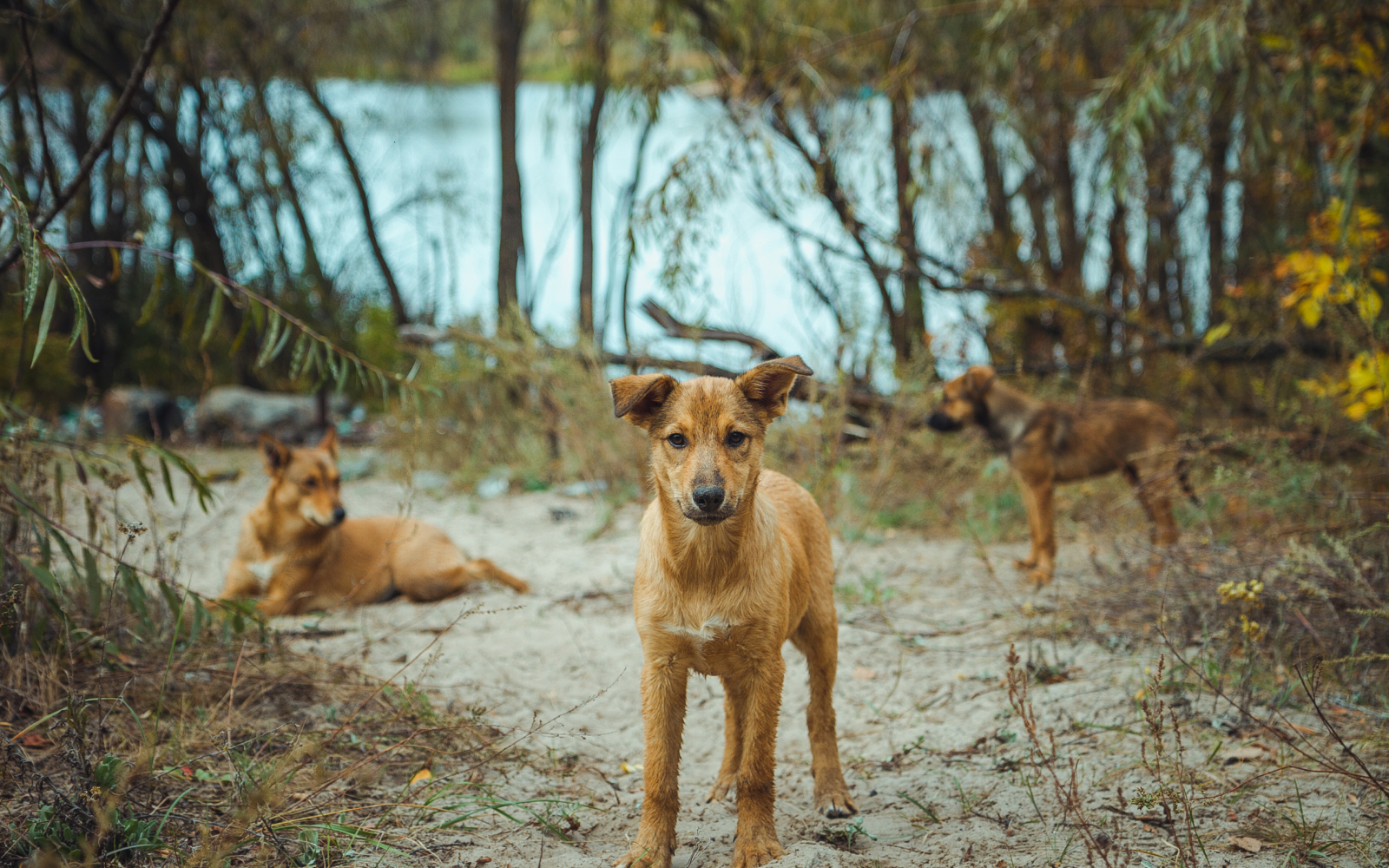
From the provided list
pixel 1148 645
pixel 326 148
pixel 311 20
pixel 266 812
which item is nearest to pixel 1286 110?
pixel 1148 645

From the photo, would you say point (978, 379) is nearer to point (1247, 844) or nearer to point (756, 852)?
point (1247, 844)

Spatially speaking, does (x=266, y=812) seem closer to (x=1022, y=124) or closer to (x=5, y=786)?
(x=5, y=786)

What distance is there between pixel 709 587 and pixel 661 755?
0.56 meters

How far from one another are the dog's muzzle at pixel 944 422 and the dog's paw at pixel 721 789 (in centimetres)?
395

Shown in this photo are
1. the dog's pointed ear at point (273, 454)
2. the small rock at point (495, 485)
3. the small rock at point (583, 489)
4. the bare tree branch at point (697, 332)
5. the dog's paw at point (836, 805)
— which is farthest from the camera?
the small rock at point (495, 485)

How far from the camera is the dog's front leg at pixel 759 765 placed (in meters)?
2.82

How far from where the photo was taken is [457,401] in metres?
10.1

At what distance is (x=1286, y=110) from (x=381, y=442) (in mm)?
9634

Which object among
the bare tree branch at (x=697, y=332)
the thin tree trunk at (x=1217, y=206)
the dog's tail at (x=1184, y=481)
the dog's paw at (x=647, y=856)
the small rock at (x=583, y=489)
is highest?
the thin tree trunk at (x=1217, y=206)

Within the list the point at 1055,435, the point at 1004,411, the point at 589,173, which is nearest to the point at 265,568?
the point at 1004,411

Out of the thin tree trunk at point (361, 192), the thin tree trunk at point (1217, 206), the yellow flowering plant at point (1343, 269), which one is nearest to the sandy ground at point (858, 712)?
the yellow flowering plant at point (1343, 269)

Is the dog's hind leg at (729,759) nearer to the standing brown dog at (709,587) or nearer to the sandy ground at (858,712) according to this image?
the sandy ground at (858,712)

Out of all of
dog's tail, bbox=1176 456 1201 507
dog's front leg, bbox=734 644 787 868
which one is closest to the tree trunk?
dog's tail, bbox=1176 456 1201 507

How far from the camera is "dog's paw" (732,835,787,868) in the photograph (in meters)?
2.78
